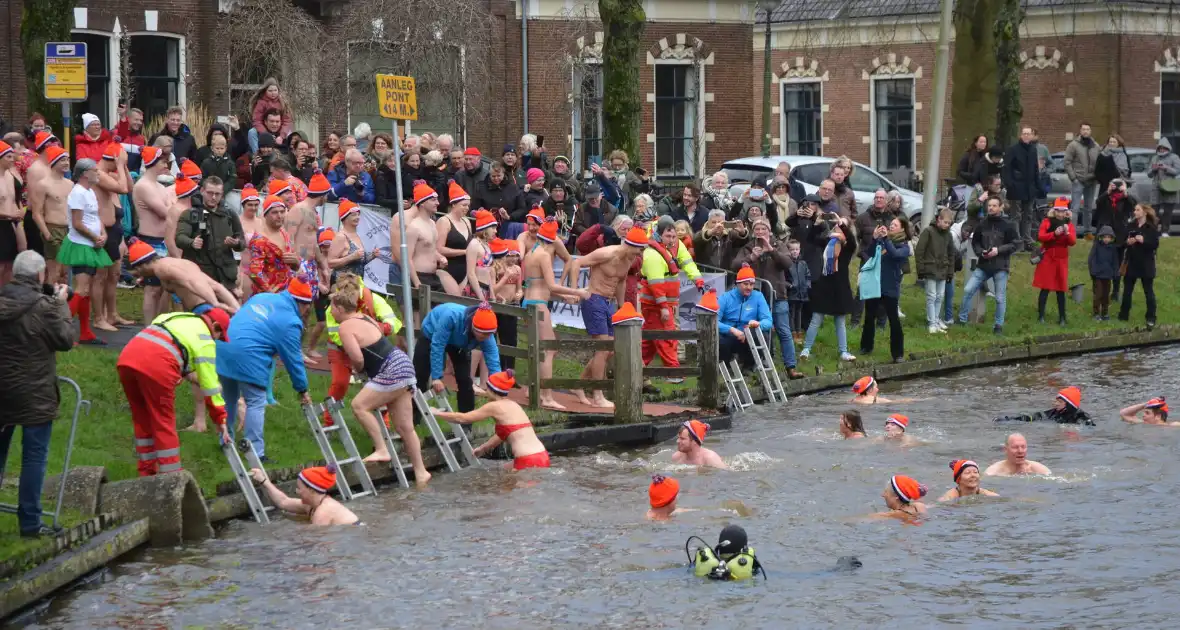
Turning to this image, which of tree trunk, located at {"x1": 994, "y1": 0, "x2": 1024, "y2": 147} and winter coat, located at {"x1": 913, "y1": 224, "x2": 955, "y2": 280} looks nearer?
winter coat, located at {"x1": 913, "y1": 224, "x2": 955, "y2": 280}

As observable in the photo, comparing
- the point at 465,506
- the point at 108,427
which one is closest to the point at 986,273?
the point at 465,506

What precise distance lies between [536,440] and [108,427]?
3.79 meters

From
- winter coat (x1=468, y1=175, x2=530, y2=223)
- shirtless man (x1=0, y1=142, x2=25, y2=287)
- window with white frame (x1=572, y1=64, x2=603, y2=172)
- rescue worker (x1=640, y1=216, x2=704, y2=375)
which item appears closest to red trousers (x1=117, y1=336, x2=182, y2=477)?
shirtless man (x1=0, y1=142, x2=25, y2=287)

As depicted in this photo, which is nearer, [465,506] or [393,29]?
[465,506]

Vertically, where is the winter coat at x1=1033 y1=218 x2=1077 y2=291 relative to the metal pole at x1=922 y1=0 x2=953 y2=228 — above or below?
below

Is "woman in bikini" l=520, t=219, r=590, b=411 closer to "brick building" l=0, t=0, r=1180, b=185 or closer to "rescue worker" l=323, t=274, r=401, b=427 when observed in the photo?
"rescue worker" l=323, t=274, r=401, b=427

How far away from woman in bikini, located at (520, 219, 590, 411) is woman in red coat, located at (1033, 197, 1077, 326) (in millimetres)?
8953

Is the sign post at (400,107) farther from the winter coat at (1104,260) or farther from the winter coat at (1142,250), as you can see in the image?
the winter coat at (1142,250)

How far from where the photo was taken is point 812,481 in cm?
1606

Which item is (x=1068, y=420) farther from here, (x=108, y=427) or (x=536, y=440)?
(x=108, y=427)

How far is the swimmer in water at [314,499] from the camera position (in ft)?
44.7

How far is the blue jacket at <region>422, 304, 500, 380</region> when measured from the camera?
635 inches

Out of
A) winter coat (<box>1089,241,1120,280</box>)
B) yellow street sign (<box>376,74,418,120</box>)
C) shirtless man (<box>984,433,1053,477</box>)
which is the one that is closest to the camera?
shirtless man (<box>984,433,1053,477</box>)

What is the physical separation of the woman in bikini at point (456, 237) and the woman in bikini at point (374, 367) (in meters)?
3.55
